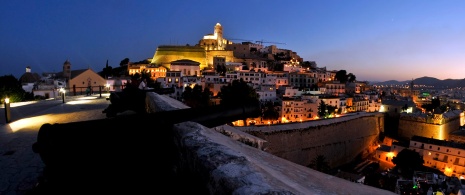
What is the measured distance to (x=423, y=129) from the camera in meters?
29.7

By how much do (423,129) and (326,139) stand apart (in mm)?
13178

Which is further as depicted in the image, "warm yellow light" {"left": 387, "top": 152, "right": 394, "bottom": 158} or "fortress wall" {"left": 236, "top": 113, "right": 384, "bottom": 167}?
"warm yellow light" {"left": 387, "top": 152, "right": 394, "bottom": 158}

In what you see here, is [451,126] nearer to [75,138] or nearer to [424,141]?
[424,141]

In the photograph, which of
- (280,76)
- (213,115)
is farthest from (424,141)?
(213,115)

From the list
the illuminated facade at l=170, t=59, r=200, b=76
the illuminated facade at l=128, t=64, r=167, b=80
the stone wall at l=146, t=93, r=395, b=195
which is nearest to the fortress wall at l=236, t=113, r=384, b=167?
the stone wall at l=146, t=93, r=395, b=195

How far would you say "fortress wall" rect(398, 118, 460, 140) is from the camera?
29.4 meters

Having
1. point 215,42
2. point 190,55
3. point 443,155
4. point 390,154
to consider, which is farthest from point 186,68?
point 443,155

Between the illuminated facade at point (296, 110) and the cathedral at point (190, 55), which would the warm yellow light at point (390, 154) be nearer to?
the illuminated facade at point (296, 110)

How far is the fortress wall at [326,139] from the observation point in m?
19.3

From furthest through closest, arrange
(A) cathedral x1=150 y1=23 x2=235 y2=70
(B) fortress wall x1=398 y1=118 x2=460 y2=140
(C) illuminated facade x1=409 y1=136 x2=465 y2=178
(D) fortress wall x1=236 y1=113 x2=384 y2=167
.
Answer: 1. (A) cathedral x1=150 y1=23 x2=235 y2=70
2. (B) fortress wall x1=398 y1=118 x2=460 y2=140
3. (C) illuminated facade x1=409 y1=136 x2=465 y2=178
4. (D) fortress wall x1=236 y1=113 x2=384 y2=167

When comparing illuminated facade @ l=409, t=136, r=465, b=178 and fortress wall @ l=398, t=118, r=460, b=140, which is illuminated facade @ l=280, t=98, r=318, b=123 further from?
illuminated facade @ l=409, t=136, r=465, b=178

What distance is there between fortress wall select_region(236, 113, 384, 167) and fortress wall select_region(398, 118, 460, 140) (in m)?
2.80

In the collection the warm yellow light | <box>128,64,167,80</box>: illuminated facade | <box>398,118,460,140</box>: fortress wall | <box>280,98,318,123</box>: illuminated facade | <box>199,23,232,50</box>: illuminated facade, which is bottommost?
the warm yellow light

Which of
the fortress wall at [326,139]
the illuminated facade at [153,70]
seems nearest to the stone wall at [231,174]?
the fortress wall at [326,139]
